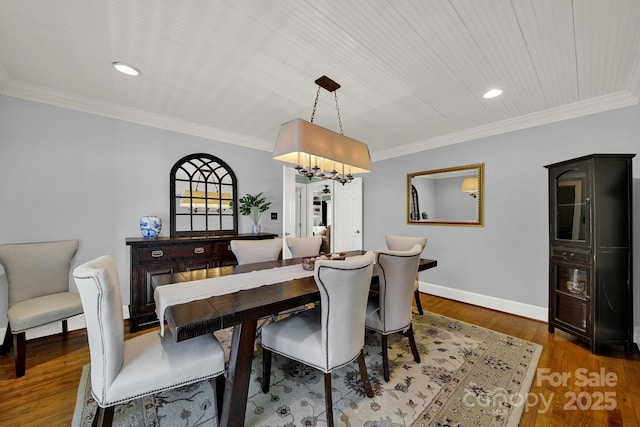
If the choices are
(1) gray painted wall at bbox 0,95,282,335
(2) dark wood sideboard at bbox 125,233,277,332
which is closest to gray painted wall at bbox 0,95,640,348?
(1) gray painted wall at bbox 0,95,282,335

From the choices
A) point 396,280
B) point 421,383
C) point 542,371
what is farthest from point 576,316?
point 396,280

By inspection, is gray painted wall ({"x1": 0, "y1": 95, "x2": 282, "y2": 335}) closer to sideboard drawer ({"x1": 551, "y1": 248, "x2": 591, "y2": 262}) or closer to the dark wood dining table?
the dark wood dining table

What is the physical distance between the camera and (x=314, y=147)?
2057 mm

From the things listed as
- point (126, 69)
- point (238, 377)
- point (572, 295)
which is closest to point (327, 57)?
point (126, 69)

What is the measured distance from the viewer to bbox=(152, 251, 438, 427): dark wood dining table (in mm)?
1194

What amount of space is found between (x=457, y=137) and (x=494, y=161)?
0.61 metres

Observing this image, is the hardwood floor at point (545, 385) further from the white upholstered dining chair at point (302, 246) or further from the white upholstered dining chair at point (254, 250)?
the white upholstered dining chair at point (302, 246)

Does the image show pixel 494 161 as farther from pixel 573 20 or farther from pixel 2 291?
pixel 2 291

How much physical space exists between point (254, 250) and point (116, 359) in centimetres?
161

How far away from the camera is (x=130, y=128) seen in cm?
306

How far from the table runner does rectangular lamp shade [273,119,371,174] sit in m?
Result: 0.99

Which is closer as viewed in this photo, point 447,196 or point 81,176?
point 81,176

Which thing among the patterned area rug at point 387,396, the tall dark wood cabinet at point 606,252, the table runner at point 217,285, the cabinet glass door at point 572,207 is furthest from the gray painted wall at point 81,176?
the tall dark wood cabinet at point 606,252

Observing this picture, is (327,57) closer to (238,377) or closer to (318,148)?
(318,148)
